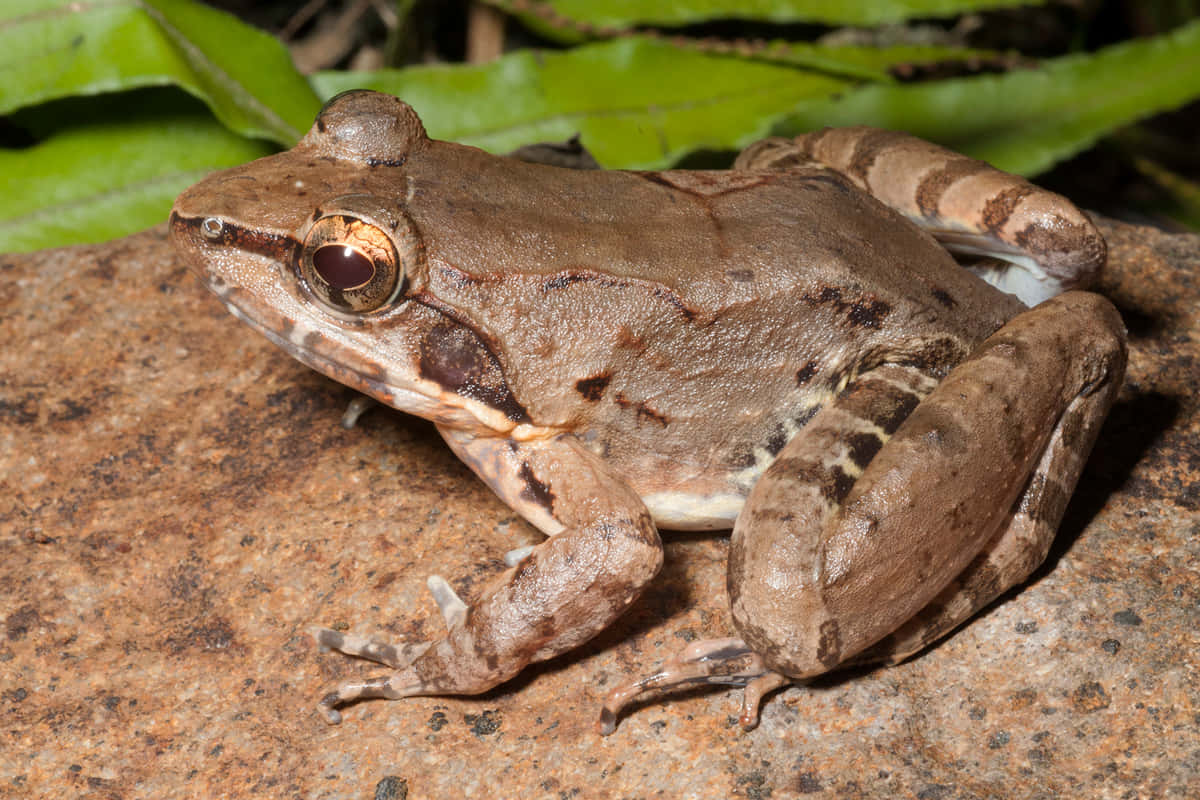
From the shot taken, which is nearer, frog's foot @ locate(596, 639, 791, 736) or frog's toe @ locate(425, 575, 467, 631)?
frog's foot @ locate(596, 639, 791, 736)

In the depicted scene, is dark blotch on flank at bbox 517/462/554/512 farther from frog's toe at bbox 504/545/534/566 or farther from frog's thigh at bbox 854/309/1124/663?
frog's thigh at bbox 854/309/1124/663

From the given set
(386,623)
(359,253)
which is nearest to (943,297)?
(359,253)

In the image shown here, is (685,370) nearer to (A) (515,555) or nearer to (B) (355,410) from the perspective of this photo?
(A) (515,555)

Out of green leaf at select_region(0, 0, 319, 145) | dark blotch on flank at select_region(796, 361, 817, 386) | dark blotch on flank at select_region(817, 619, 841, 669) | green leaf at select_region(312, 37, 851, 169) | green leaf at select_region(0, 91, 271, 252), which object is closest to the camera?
dark blotch on flank at select_region(817, 619, 841, 669)

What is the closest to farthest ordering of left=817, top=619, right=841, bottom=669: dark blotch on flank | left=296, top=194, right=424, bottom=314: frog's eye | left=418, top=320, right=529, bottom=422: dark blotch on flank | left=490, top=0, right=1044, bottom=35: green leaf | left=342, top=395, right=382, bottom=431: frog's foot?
left=817, top=619, right=841, bottom=669: dark blotch on flank → left=296, top=194, right=424, bottom=314: frog's eye → left=418, top=320, right=529, bottom=422: dark blotch on flank → left=342, top=395, right=382, bottom=431: frog's foot → left=490, top=0, right=1044, bottom=35: green leaf

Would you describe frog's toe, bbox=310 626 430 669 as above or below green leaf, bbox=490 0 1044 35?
below

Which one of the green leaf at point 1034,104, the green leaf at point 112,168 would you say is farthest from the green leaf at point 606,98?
the green leaf at point 112,168

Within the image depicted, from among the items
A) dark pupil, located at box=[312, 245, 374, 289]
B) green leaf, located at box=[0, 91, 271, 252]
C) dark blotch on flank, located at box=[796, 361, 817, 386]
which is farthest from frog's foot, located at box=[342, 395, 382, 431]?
dark blotch on flank, located at box=[796, 361, 817, 386]
